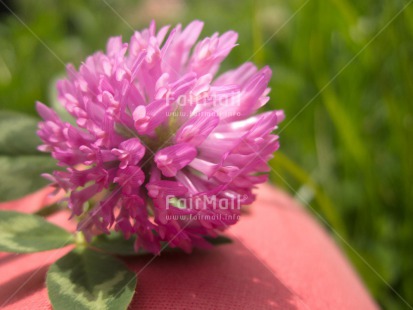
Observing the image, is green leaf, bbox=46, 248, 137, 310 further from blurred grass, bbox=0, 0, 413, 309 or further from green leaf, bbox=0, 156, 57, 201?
blurred grass, bbox=0, 0, 413, 309

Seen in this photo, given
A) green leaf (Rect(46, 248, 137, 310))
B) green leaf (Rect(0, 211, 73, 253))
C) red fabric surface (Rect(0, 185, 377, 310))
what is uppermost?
green leaf (Rect(0, 211, 73, 253))

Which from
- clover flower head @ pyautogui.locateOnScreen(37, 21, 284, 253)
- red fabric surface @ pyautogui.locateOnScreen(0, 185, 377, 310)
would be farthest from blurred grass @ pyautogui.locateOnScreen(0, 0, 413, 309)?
clover flower head @ pyautogui.locateOnScreen(37, 21, 284, 253)

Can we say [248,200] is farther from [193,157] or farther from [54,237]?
[54,237]

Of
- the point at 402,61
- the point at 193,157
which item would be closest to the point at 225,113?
the point at 193,157

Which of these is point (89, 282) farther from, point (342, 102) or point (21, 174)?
point (342, 102)

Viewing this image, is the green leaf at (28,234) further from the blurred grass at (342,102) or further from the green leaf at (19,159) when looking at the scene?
the blurred grass at (342,102)

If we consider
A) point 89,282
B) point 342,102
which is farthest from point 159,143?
point 342,102
